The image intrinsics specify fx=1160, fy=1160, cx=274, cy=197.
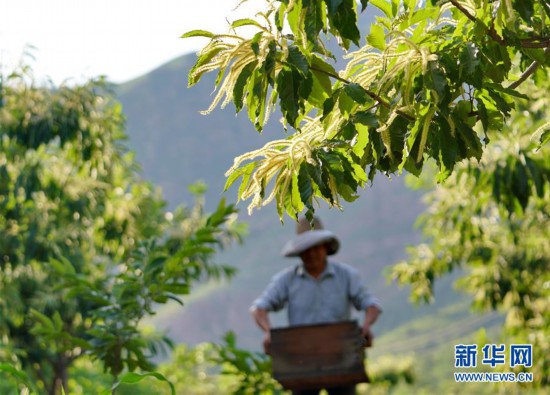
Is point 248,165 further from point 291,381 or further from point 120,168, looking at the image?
point 120,168

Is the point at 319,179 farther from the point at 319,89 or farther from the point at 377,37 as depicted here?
the point at 377,37

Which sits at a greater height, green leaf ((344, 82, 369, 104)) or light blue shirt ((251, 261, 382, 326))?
green leaf ((344, 82, 369, 104))

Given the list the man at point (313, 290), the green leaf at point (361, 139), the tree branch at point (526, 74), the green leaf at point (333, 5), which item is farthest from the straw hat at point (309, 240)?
the green leaf at point (333, 5)

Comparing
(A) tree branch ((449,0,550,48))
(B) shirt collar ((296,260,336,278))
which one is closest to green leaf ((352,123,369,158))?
(A) tree branch ((449,0,550,48))

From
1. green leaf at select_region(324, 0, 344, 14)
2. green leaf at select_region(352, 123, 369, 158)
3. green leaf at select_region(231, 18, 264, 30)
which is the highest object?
green leaf at select_region(231, 18, 264, 30)

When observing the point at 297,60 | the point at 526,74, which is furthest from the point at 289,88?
the point at 526,74

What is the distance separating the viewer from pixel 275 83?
3.59m

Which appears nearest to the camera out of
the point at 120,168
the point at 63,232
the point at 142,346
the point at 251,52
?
the point at 251,52

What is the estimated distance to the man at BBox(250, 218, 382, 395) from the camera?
712 cm

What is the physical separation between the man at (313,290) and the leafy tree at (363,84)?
338 centimetres

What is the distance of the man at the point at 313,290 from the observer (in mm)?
7121

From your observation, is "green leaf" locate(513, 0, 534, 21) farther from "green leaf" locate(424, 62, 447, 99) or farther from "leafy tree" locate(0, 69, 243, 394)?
"leafy tree" locate(0, 69, 243, 394)

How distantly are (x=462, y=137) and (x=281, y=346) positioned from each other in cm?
341

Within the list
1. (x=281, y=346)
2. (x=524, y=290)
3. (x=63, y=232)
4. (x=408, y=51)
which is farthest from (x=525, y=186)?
(x=63, y=232)
